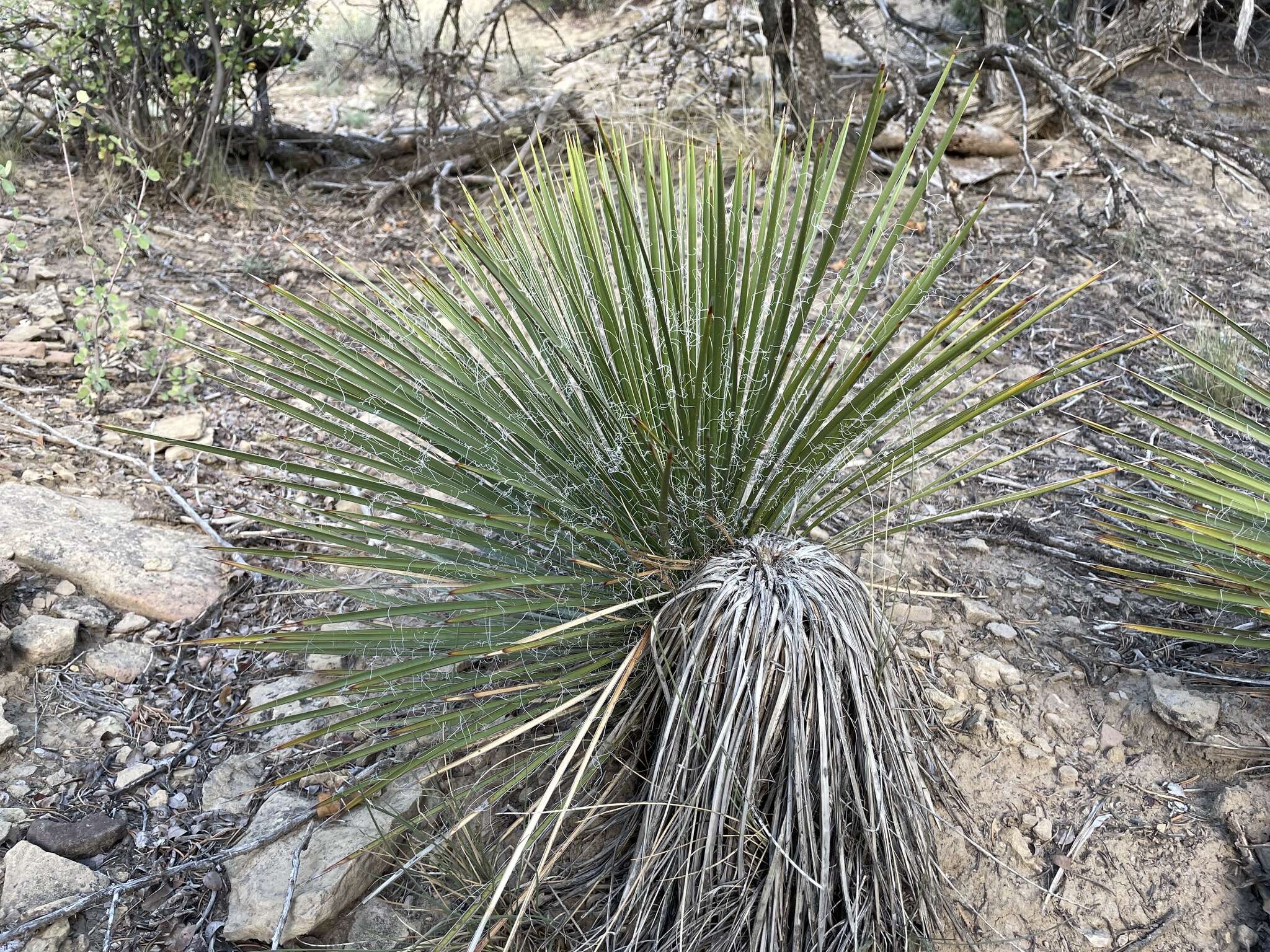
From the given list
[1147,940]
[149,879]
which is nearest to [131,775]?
[149,879]

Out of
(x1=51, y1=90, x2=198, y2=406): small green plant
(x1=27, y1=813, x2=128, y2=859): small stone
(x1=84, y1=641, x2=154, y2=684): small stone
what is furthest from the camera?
(x1=51, y1=90, x2=198, y2=406): small green plant

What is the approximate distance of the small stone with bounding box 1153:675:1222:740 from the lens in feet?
7.11

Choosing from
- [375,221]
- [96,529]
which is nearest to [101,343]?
[96,529]

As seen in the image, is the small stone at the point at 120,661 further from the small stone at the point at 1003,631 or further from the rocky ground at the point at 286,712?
the small stone at the point at 1003,631

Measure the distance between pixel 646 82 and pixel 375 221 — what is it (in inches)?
72.9

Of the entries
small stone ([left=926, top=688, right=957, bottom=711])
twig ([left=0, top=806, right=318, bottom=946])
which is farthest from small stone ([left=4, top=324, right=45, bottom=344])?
small stone ([left=926, top=688, right=957, bottom=711])

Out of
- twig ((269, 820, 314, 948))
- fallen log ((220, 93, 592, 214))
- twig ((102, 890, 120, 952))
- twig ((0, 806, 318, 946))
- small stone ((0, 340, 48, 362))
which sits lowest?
twig ((102, 890, 120, 952))

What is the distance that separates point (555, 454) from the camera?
200 cm

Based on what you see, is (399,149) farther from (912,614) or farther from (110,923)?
(110,923)

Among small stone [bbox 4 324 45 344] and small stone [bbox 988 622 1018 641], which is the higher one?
small stone [bbox 4 324 45 344]

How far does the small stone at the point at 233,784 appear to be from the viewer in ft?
7.48

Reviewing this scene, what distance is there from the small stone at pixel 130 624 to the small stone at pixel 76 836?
1.98 feet

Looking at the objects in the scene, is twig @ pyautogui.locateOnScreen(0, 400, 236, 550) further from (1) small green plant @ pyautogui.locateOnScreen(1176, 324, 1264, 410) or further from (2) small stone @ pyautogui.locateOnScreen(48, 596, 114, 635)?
(1) small green plant @ pyautogui.locateOnScreen(1176, 324, 1264, 410)

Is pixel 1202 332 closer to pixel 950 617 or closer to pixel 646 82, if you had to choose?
pixel 950 617
